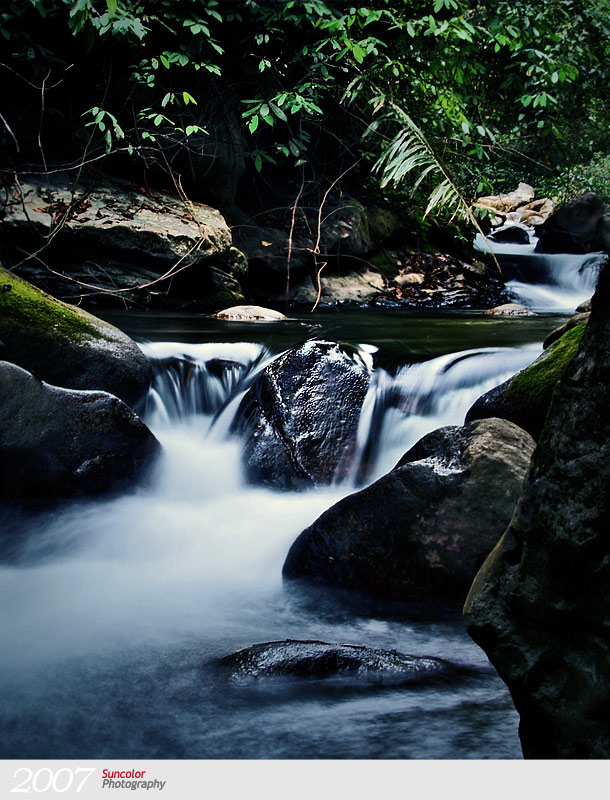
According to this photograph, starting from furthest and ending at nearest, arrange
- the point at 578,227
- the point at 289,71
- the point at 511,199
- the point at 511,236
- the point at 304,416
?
the point at 511,199
the point at 511,236
the point at 578,227
the point at 289,71
the point at 304,416

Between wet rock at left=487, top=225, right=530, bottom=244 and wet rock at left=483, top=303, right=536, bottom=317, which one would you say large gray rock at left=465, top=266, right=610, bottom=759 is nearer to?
wet rock at left=483, top=303, right=536, bottom=317

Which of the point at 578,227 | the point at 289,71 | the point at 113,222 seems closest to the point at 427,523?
the point at 113,222

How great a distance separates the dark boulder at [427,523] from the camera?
293cm

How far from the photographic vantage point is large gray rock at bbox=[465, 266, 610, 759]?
127 cm

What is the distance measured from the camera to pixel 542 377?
3.71 metres

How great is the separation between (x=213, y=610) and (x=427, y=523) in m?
0.96

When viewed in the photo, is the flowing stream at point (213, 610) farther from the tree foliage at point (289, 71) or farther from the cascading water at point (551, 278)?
the cascading water at point (551, 278)

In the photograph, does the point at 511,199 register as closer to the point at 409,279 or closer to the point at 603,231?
the point at 603,231

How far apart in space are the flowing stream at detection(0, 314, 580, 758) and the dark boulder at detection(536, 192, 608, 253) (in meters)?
9.06

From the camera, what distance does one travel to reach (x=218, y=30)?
8133 millimetres

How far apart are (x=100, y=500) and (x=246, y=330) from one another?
9.43ft

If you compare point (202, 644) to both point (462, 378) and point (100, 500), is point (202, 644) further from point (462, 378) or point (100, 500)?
point (462, 378)

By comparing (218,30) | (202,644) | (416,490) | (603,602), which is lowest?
(202,644)

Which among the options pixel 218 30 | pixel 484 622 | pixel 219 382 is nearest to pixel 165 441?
pixel 219 382
